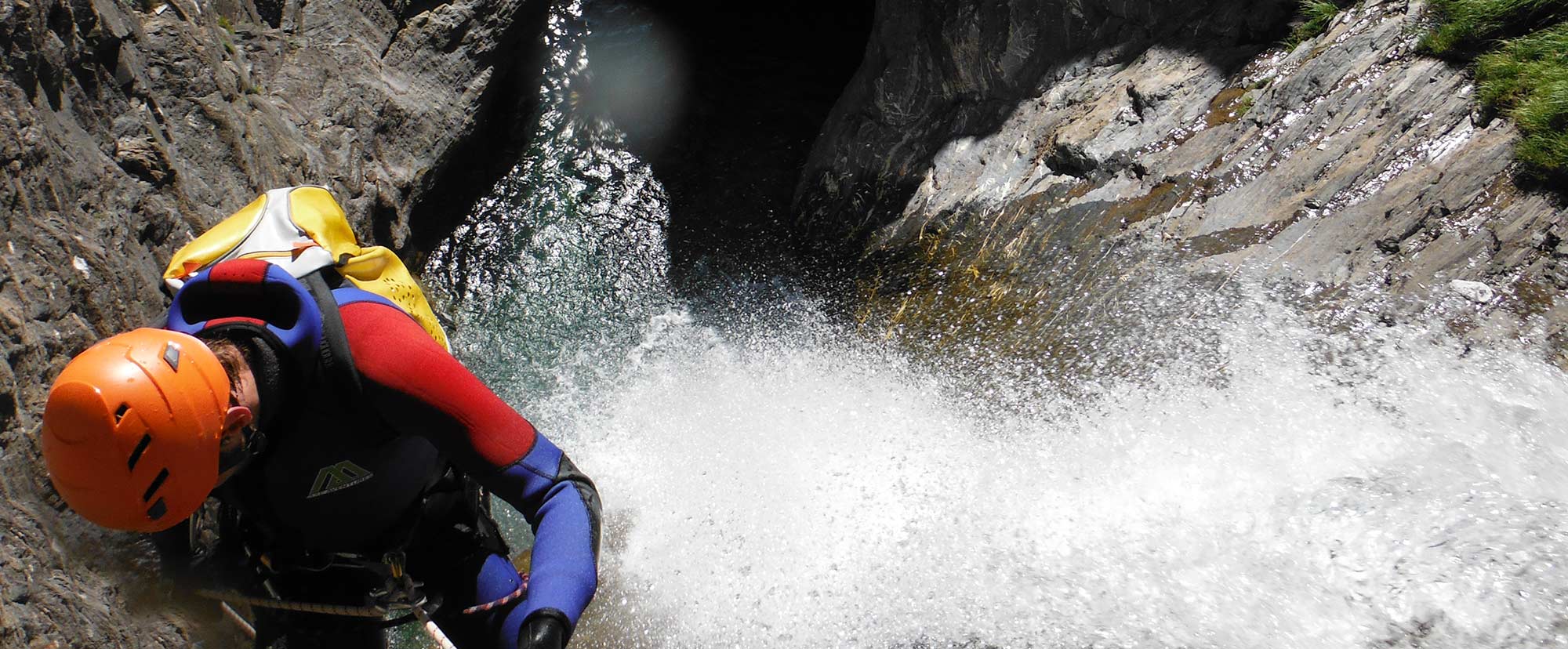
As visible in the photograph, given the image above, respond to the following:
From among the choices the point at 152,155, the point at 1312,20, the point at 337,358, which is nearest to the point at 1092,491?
the point at 337,358

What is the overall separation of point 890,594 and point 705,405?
6.08 ft

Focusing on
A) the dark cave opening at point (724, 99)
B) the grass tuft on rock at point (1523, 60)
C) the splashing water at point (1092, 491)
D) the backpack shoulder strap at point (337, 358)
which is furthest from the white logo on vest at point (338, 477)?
the grass tuft on rock at point (1523, 60)

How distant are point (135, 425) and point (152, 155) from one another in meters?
2.90

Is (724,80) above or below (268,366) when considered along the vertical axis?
below

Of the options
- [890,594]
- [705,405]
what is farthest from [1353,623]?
[705,405]

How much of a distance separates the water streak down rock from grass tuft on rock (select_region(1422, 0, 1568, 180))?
108 millimetres

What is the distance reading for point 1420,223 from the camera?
14.5ft

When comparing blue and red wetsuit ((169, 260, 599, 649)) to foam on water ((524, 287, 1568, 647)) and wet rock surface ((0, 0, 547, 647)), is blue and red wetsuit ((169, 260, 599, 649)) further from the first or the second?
foam on water ((524, 287, 1568, 647))

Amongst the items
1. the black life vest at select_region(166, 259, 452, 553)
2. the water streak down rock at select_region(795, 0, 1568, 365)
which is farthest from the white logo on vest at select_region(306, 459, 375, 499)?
the water streak down rock at select_region(795, 0, 1568, 365)

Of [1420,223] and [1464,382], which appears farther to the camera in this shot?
[1420,223]

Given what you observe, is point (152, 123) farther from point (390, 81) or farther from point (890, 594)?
point (890, 594)

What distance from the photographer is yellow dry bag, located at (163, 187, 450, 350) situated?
2.52 m

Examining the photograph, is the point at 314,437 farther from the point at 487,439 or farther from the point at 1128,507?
the point at 1128,507

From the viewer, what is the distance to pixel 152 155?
13.8ft
